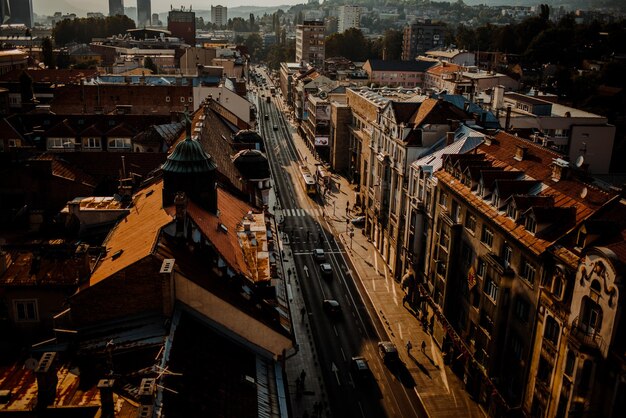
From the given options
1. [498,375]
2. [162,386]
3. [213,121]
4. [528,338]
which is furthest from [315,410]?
[213,121]

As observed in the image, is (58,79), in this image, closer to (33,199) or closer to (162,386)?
(33,199)

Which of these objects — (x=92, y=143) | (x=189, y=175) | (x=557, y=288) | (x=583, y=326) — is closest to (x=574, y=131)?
(x=557, y=288)

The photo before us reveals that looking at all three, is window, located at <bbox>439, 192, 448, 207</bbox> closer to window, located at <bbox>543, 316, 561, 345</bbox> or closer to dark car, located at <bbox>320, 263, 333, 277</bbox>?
window, located at <bbox>543, 316, 561, 345</bbox>

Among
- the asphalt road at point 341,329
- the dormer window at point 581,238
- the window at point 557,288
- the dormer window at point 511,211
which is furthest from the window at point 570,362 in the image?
the asphalt road at point 341,329

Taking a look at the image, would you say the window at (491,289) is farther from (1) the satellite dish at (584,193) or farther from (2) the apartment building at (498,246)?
(1) the satellite dish at (584,193)

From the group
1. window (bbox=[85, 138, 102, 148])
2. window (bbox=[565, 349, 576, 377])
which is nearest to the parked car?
window (bbox=[85, 138, 102, 148])
